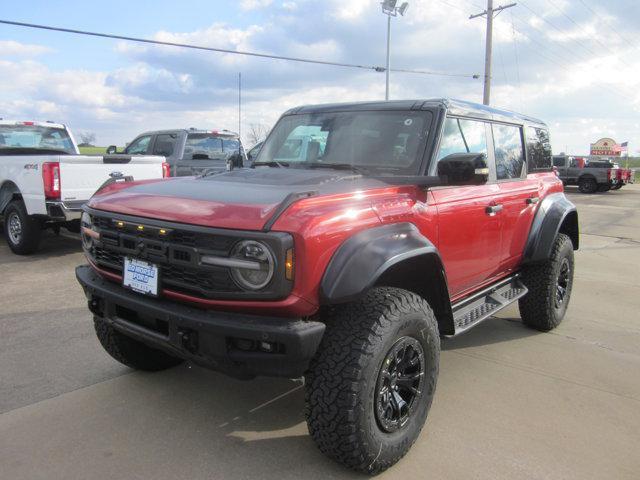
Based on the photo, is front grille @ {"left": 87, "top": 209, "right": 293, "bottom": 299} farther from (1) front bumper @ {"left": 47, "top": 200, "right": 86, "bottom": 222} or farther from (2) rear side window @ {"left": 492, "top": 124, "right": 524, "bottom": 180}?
(1) front bumper @ {"left": 47, "top": 200, "right": 86, "bottom": 222}

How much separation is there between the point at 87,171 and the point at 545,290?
5.90 metres

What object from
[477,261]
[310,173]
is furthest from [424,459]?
[310,173]

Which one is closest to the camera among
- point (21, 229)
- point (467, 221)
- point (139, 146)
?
point (467, 221)

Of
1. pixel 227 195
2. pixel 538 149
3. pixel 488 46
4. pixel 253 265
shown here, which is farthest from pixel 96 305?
pixel 488 46

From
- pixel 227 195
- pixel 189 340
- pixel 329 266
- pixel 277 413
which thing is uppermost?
pixel 227 195

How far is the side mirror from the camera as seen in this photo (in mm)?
2883

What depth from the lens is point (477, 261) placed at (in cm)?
364

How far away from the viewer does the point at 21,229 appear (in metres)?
7.56

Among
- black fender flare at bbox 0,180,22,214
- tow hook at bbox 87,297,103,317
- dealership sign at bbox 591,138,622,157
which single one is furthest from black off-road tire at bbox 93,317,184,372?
dealership sign at bbox 591,138,622,157

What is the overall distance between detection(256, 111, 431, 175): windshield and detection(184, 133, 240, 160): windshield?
7438 mm

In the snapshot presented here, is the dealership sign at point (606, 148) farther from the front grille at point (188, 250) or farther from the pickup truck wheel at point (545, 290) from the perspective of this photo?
the front grille at point (188, 250)

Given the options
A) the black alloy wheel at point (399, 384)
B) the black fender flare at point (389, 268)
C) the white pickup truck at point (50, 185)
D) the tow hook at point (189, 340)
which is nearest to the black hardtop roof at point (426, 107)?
the black fender flare at point (389, 268)

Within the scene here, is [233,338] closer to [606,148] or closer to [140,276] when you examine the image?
[140,276]

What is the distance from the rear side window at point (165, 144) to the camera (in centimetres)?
1117
